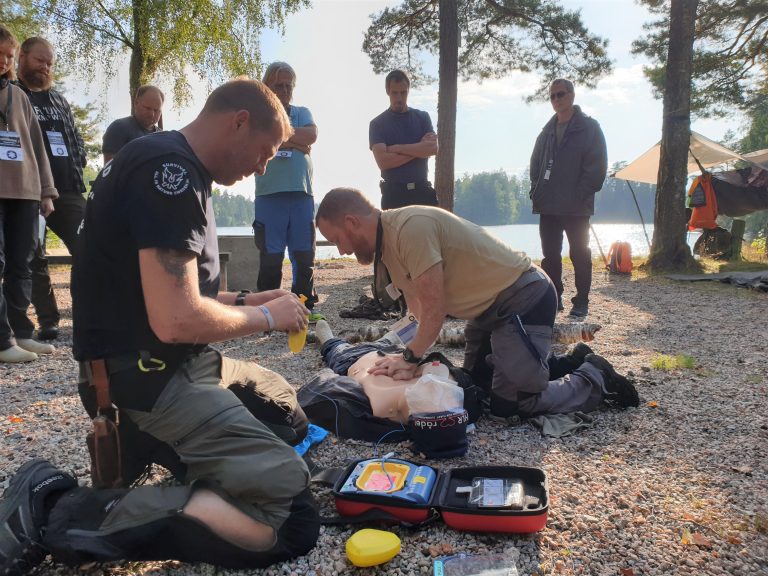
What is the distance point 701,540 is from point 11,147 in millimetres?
4644

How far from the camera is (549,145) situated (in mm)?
6168

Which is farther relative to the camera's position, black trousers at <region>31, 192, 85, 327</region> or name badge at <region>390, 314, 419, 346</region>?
black trousers at <region>31, 192, 85, 327</region>

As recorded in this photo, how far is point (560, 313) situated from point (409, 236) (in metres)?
3.74

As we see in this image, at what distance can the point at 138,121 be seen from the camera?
5207mm

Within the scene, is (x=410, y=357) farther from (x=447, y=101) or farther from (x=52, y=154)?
(x=447, y=101)

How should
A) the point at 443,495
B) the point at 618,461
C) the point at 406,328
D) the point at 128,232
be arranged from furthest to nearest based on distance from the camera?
the point at 406,328
the point at 618,461
the point at 443,495
the point at 128,232

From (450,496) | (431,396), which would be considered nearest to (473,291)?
(431,396)

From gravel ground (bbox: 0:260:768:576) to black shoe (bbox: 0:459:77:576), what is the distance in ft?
0.47

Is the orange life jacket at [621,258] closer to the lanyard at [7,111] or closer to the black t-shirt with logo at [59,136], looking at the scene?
the black t-shirt with logo at [59,136]

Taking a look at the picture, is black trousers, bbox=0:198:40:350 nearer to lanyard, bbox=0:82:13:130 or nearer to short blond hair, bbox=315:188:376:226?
lanyard, bbox=0:82:13:130

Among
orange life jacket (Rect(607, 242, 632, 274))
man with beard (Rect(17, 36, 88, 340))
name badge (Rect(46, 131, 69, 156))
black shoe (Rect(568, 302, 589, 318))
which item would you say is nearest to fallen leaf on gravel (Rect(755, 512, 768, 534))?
black shoe (Rect(568, 302, 589, 318))

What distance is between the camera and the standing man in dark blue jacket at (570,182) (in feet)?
19.5

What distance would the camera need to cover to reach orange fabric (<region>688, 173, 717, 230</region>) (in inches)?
424

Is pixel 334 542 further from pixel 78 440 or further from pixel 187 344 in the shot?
pixel 78 440
